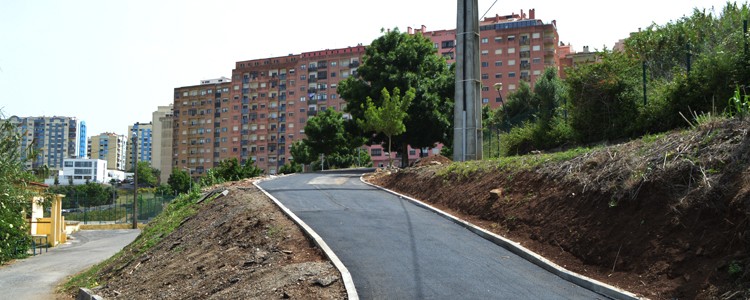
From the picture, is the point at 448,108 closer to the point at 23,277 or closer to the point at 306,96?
the point at 23,277

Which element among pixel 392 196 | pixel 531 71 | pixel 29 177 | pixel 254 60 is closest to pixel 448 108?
pixel 392 196

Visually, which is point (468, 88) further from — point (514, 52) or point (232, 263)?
point (514, 52)

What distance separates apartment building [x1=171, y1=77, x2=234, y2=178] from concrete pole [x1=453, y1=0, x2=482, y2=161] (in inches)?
4043

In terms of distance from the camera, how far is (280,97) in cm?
11544

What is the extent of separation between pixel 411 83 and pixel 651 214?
1160 inches

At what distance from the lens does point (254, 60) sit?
120 m

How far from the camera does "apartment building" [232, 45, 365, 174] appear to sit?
110 meters

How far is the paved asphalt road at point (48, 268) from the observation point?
18.5 m

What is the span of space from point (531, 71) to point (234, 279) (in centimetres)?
8423

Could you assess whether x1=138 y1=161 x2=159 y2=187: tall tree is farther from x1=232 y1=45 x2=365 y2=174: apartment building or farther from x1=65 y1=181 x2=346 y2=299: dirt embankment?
x1=65 y1=181 x2=346 y2=299: dirt embankment

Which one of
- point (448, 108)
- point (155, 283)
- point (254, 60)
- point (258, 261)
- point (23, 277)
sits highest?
point (254, 60)

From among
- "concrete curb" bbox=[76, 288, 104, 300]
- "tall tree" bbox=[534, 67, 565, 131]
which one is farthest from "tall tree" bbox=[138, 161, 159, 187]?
"concrete curb" bbox=[76, 288, 104, 300]

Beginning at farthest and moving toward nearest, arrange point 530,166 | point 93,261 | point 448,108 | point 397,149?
point 397,149 → point 448,108 → point 93,261 → point 530,166

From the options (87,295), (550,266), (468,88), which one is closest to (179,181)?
(468,88)
